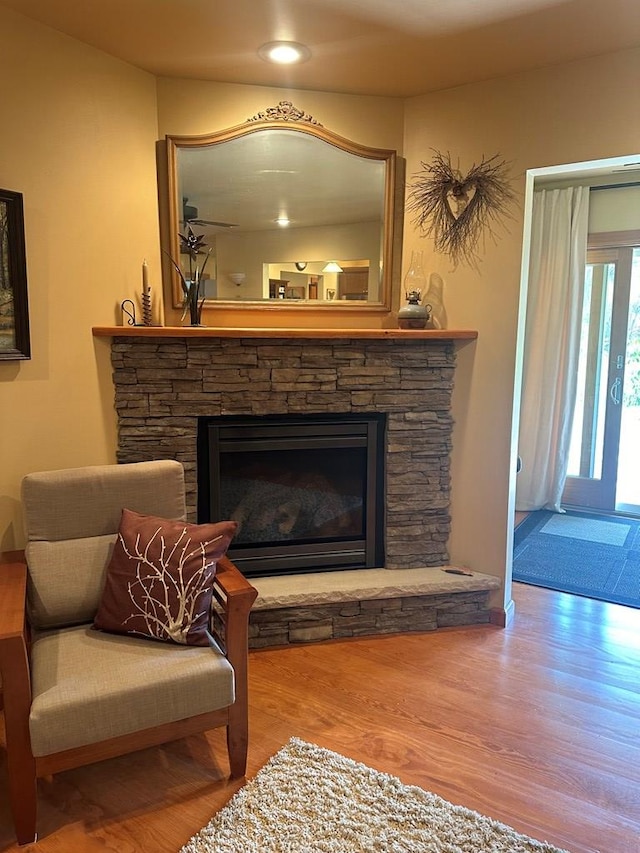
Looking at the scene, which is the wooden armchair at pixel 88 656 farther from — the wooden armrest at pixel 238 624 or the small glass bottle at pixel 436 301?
the small glass bottle at pixel 436 301

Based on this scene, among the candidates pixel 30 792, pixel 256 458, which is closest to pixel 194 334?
pixel 256 458

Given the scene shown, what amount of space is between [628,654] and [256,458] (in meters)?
1.95

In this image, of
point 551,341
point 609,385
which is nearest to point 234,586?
Result: point 551,341

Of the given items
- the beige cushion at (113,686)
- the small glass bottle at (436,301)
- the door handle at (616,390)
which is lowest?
the beige cushion at (113,686)

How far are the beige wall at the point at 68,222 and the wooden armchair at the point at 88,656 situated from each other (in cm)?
35

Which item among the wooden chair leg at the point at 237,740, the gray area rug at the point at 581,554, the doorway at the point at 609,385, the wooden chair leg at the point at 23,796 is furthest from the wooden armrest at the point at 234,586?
the doorway at the point at 609,385

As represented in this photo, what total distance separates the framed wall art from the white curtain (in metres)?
3.68

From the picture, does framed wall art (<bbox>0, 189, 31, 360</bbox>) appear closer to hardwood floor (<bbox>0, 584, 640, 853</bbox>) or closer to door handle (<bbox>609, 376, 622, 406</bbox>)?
hardwood floor (<bbox>0, 584, 640, 853</bbox>)

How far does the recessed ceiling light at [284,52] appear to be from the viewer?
238 cm

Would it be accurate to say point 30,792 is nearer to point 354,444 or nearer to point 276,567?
point 276,567

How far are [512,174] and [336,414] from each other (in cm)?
137

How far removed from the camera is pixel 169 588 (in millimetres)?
1975

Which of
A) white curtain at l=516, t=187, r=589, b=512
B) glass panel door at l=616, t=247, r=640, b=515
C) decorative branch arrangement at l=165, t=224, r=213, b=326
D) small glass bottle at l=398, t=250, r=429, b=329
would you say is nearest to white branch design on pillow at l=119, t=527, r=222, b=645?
decorative branch arrangement at l=165, t=224, r=213, b=326

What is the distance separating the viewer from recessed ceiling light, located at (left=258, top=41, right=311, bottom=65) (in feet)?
7.82
